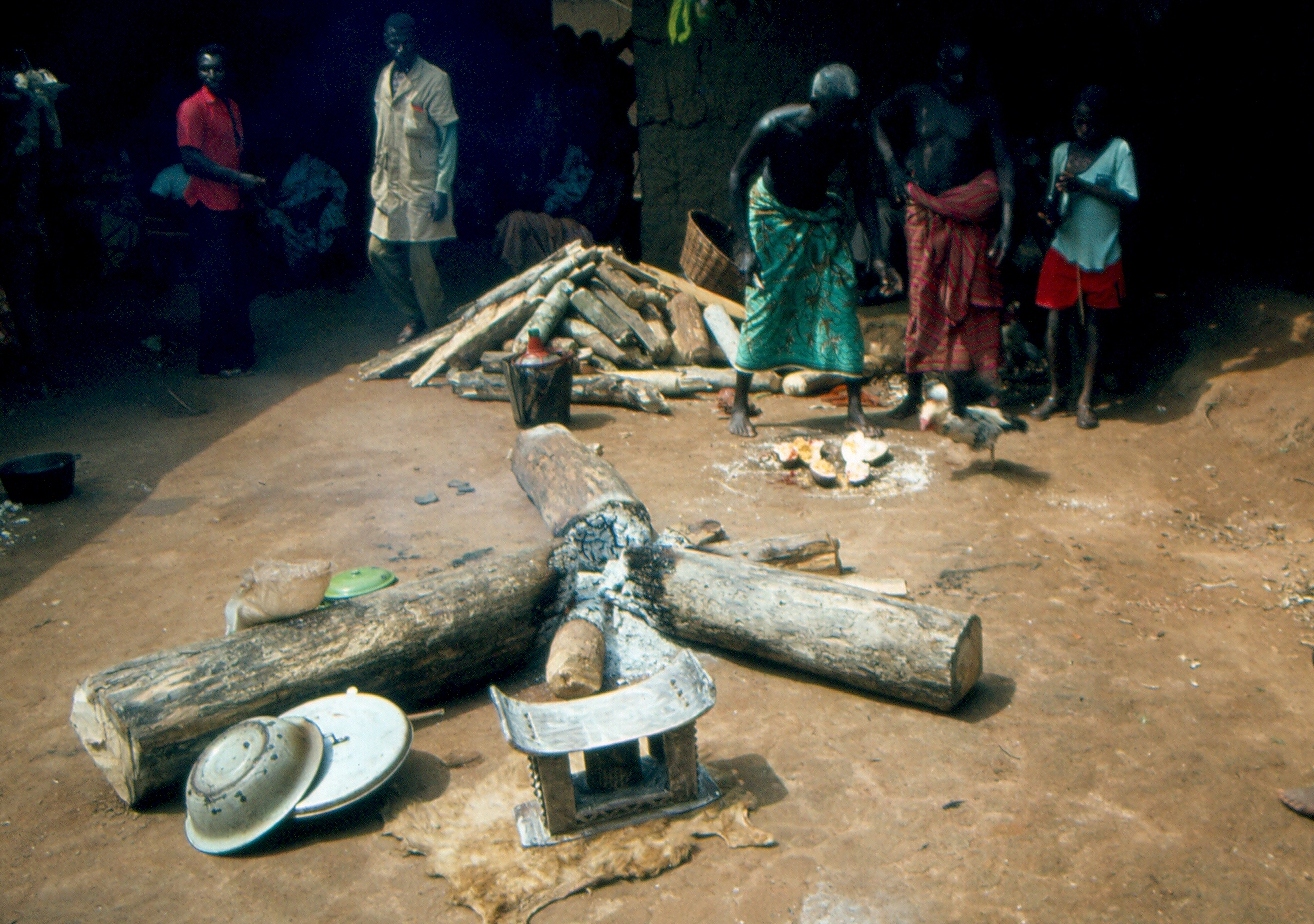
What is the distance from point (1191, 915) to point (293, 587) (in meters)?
2.56

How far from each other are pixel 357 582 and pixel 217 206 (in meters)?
4.30

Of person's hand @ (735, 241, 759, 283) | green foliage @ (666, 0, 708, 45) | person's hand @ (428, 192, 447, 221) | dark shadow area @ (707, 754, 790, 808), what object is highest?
green foliage @ (666, 0, 708, 45)

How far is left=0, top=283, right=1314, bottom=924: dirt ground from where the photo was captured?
2484 millimetres

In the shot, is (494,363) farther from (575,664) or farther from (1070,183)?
(575,664)

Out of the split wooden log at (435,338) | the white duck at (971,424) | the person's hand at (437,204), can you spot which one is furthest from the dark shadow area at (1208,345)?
the person's hand at (437,204)

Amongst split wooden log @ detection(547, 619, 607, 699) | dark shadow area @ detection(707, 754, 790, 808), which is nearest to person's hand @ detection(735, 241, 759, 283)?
split wooden log @ detection(547, 619, 607, 699)

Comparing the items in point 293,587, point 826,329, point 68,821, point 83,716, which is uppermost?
point 826,329

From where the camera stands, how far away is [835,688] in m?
3.34

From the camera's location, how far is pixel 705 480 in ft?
16.9

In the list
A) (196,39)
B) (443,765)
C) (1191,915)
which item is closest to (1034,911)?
(1191,915)

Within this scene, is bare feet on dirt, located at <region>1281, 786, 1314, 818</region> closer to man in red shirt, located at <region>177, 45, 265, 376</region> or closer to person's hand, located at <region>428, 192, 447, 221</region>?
person's hand, located at <region>428, 192, 447, 221</region>

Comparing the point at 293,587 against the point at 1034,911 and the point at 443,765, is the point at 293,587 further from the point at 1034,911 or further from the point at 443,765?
the point at 1034,911

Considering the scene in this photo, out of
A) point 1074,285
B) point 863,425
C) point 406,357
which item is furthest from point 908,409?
point 406,357

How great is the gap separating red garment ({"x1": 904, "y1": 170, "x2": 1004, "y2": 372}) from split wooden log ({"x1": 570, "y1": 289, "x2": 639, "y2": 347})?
201 cm
